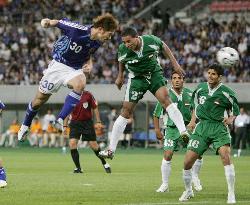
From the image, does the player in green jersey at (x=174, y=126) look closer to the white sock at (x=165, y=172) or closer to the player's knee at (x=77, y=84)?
the white sock at (x=165, y=172)

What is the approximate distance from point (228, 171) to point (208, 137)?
0.77 m

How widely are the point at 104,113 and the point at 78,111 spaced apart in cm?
2413

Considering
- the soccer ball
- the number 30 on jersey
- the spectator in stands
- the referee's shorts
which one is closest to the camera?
the soccer ball

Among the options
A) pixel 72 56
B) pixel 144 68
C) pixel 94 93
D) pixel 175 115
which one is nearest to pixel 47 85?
pixel 72 56

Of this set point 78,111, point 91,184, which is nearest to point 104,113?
point 78,111

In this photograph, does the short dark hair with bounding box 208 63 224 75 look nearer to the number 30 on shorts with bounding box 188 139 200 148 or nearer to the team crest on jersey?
the number 30 on shorts with bounding box 188 139 200 148

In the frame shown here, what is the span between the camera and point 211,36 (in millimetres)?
46750

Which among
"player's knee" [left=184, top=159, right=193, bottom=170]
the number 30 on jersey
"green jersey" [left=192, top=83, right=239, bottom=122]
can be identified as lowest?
"player's knee" [left=184, top=159, right=193, bottom=170]

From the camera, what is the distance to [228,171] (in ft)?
45.7

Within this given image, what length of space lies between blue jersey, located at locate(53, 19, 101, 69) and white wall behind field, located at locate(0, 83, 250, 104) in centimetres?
2672

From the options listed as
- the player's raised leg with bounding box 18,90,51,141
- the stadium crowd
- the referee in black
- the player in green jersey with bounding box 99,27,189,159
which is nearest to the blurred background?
the stadium crowd

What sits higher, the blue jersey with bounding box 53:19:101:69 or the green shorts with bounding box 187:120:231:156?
the blue jersey with bounding box 53:19:101:69

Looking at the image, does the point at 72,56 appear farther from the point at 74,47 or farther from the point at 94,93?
the point at 94,93

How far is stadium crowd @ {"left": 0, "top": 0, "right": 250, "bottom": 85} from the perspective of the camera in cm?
4531
